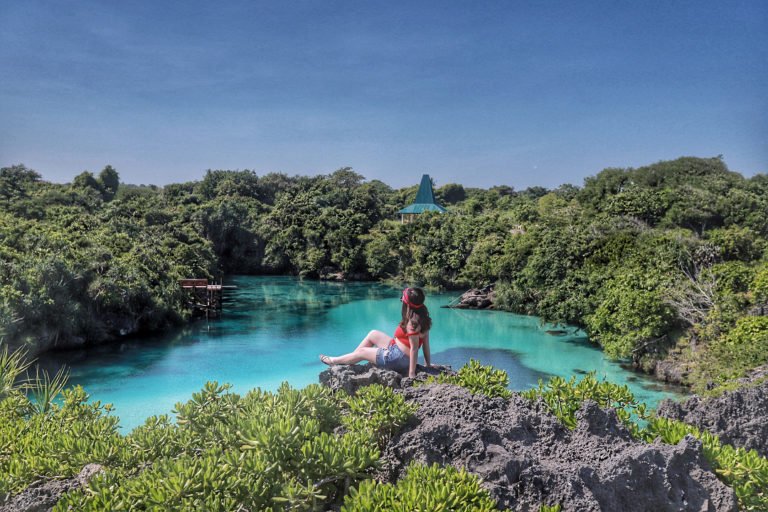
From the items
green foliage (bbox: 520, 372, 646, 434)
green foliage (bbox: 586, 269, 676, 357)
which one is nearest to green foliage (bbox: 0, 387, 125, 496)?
green foliage (bbox: 520, 372, 646, 434)

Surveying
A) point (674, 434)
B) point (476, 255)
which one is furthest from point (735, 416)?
point (476, 255)

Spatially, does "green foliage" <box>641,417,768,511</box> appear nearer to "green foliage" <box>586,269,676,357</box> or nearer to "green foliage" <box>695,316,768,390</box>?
"green foliage" <box>695,316,768,390</box>

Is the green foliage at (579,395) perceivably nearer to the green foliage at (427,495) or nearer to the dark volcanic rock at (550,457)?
the dark volcanic rock at (550,457)

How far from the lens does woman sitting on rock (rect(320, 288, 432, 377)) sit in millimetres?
4562

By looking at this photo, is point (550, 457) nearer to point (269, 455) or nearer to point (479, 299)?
point (269, 455)

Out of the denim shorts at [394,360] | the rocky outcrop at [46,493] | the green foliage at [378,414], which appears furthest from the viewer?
the denim shorts at [394,360]

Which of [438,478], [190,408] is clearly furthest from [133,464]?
[438,478]

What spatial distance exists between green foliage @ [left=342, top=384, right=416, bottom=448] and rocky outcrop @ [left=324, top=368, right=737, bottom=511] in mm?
80

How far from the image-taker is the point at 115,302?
55.0 feet

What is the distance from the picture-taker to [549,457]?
3.26 m

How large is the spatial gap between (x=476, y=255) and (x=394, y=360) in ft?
68.0

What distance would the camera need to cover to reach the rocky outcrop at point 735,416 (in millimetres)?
4320

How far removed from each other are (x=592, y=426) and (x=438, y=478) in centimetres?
121

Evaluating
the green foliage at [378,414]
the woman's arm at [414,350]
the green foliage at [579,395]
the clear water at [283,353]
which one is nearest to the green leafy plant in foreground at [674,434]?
the green foliage at [579,395]
